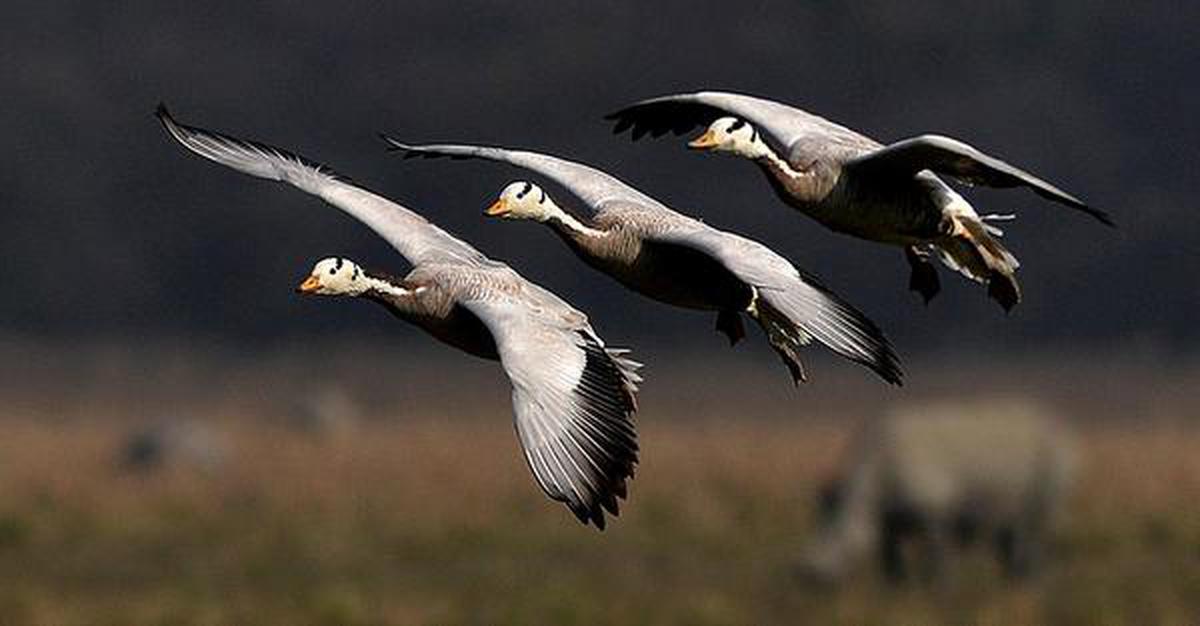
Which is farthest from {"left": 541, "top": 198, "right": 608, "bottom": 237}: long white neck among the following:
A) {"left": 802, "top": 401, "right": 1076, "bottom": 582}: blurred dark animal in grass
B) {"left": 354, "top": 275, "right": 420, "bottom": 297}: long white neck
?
{"left": 802, "top": 401, "right": 1076, "bottom": 582}: blurred dark animal in grass

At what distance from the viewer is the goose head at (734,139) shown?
695cm

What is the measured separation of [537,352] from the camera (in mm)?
5844

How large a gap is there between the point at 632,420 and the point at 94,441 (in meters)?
67.1

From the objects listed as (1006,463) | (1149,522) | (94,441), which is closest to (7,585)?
(1006,463)

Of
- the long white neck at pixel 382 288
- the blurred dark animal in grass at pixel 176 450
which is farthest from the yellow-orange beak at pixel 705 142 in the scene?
the blurred dark animal in grass at pixel 176 450

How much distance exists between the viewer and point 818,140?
7.10 metres

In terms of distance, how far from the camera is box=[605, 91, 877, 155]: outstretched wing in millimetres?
7234

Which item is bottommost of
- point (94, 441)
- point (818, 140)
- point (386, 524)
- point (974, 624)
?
point (94, 441)

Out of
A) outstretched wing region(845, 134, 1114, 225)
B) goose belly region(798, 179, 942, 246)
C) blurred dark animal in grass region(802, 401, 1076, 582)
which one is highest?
outstretched wing region(845, 134, 1114, 225)

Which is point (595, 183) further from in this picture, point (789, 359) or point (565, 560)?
point (565, 560)

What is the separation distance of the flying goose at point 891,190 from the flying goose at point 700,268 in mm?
284

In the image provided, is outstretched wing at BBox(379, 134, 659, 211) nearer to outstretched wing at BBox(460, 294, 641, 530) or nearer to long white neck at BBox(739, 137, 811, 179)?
long white neck at BBox(739, 137, 811, 179)

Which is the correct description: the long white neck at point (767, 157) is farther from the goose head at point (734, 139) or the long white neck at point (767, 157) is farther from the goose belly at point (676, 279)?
the goose belly at point (676, 279)

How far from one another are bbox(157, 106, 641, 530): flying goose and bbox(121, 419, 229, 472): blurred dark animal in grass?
172 ft
